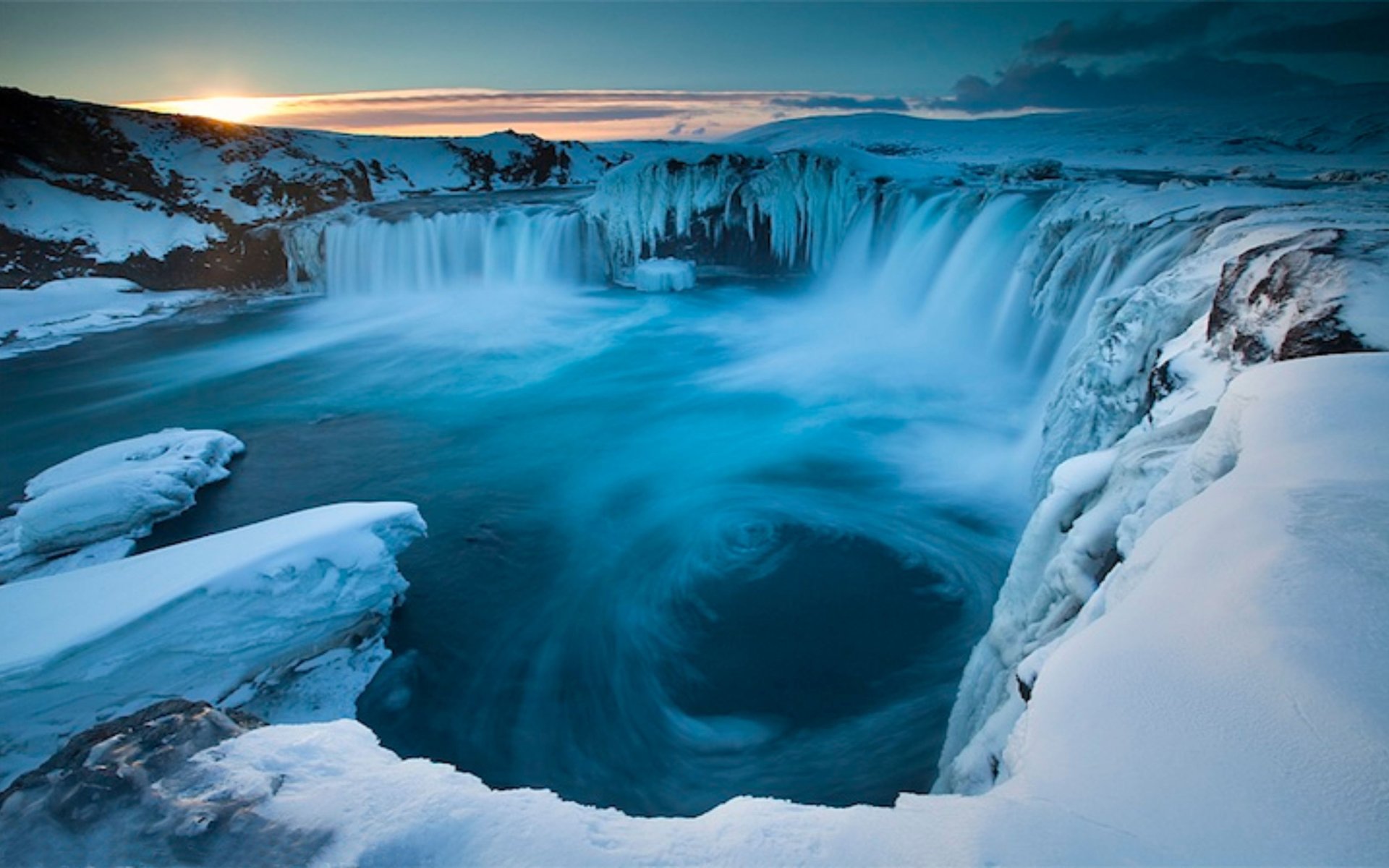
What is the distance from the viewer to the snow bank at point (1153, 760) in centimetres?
138

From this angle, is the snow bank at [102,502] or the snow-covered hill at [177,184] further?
the snow-covered hill at [177,184]

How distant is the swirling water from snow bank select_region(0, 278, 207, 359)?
4.60ft

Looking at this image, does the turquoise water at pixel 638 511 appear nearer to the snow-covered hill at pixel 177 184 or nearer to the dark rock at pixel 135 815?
the dark rock at pixel 135 815

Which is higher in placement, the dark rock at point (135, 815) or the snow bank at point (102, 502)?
the dark rock at point (135, 815)

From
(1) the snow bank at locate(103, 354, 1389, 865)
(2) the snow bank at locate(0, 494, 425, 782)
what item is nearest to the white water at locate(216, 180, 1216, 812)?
(2) the snow bank at locate(0, 494, 425, 782)

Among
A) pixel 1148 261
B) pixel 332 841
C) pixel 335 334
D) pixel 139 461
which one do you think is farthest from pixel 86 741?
pixel 335 334

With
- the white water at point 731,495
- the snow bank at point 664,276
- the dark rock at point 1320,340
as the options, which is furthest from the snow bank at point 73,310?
the dark rock at point 1320,340

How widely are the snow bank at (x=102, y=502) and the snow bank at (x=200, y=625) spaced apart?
2447mm

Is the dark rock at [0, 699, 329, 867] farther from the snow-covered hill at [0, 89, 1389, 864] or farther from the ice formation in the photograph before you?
the ice formation

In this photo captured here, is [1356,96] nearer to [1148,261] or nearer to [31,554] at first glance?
[1148,261]

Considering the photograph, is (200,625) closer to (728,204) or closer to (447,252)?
(728,204)

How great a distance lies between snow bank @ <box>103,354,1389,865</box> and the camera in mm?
1376

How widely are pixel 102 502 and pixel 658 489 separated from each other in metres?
6.15

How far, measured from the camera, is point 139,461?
27.5ft
